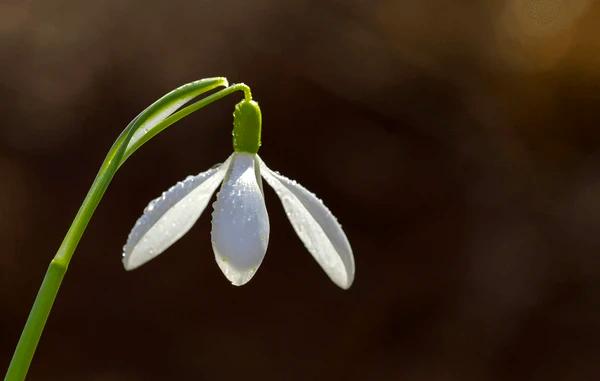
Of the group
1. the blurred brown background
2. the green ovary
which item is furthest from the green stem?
the blurred brown background

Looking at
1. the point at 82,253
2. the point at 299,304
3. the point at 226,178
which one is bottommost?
the point at 226,178

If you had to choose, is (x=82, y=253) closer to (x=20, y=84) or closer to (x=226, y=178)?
(x=20, y=84)

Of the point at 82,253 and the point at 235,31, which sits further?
the point at 235,31

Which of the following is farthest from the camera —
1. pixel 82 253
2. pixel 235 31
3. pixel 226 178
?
pixel 235 31

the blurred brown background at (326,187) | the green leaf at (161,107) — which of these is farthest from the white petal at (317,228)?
the blurred brown background at (326,187)

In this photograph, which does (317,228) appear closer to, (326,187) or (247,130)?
(247,130)

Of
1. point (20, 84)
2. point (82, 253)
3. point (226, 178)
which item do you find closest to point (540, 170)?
point (82, 253)

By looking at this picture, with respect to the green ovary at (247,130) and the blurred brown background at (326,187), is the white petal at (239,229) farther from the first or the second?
the blurred brown background at (326,187)
